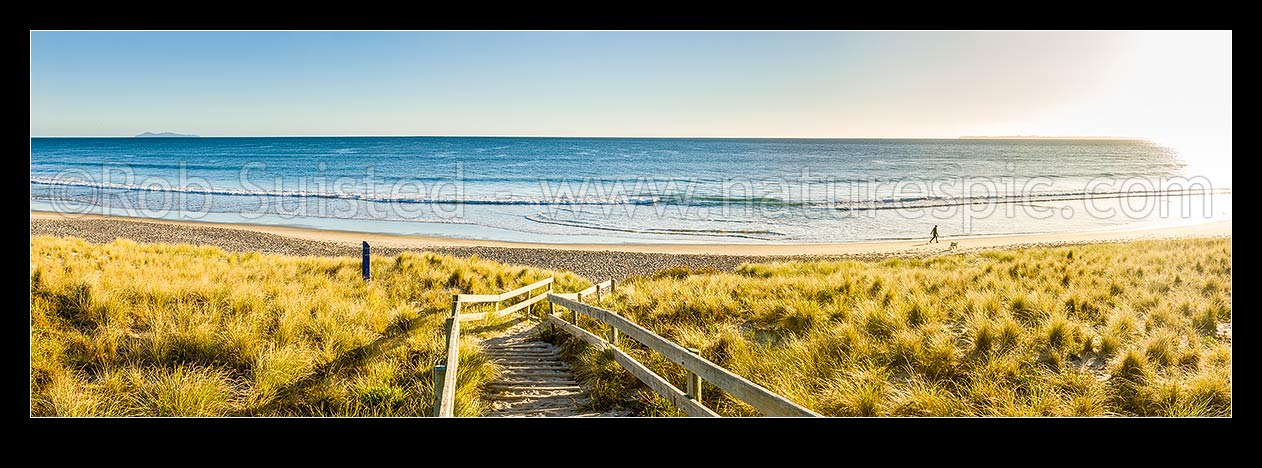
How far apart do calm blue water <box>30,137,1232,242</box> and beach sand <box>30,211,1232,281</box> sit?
59.4 inches

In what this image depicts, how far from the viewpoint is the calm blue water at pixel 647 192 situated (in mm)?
25453

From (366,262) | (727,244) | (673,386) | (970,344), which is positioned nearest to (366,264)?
(366,262)

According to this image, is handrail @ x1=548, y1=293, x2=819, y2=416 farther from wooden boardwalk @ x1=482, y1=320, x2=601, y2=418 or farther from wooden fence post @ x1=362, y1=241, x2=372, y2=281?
wooden fence post @ x1=362, y1=241, x2=372, y2=281

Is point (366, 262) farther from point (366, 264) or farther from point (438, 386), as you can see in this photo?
point (438, 386)

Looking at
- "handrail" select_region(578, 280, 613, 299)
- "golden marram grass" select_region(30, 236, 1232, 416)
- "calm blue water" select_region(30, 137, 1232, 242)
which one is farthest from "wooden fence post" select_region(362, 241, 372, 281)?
"calm blue water" select_region(30, 137, 1232, 242)

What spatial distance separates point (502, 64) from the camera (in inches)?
572

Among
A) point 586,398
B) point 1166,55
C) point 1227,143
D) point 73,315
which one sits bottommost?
point 586,398

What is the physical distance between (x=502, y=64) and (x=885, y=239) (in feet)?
53.1

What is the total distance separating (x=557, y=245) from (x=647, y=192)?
20175 mm

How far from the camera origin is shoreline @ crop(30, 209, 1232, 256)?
67.2 feet

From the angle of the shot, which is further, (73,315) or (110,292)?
(110,292)

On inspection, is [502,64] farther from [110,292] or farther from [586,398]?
[586,398]

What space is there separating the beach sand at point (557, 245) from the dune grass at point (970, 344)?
30.3 ft
